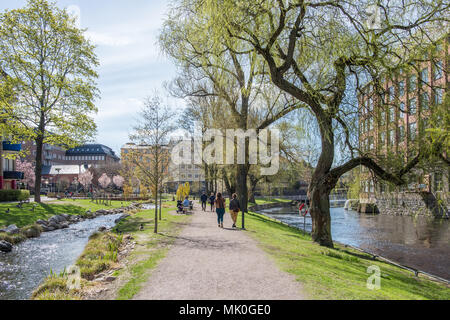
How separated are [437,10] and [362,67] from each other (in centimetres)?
237

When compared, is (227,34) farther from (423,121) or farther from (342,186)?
(342,186)

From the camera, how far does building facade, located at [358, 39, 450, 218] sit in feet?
28.2

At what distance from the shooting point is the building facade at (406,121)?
859cm

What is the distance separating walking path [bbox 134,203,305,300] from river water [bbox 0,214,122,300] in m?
3.45

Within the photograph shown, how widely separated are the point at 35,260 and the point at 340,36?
39.4ft

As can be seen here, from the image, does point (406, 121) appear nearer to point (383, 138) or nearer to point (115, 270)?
point (383, 138)

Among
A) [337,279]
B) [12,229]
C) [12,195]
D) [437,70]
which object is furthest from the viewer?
[12,195]

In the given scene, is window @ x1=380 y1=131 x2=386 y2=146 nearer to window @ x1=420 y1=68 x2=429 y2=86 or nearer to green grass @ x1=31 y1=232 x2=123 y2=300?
window @ x1=420 y1=68 x2=429 y2=86

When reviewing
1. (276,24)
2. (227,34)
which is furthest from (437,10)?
(227,34)

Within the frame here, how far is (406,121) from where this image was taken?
378 inches

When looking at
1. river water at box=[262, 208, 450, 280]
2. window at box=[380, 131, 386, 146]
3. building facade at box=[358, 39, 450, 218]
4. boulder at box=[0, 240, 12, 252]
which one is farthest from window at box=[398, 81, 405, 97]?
boulder at box=[0, 240, 12, 252]

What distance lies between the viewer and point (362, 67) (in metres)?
10.1

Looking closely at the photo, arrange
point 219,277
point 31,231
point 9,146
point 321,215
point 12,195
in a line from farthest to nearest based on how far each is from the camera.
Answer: point 9,146, point 12,195, point 31,231, point 321,215, point 219,277

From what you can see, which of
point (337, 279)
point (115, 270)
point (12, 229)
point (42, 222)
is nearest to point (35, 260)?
point (115, 270)
